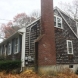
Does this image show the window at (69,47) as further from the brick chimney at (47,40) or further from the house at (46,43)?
the brick chimney at (47,40)

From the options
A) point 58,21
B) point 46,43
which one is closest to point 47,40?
point 46,43

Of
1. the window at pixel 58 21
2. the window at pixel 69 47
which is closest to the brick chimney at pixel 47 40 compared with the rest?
the window at pixel 58 21

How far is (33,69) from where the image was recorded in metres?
15.4

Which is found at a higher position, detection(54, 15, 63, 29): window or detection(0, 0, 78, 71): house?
detection(54, 15, 63, 29): window

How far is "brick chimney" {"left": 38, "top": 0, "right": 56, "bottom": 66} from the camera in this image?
49.2 ft

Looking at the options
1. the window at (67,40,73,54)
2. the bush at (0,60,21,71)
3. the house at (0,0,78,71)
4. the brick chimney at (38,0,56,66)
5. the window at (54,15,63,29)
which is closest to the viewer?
the bush at (0,60,21,71)

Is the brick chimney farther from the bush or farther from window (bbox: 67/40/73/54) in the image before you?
window (bbox: 67/40/73/54)

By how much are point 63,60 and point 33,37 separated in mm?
4176

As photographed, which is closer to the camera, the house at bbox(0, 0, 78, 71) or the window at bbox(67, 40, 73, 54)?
the house at bbox(0, 0, 78, 71)

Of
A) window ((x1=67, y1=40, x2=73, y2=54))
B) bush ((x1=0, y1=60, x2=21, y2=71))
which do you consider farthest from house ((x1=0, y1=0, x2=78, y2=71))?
bush ((x1=0, y1=60, x2=21, y2=71))

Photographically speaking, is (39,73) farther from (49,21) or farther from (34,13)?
(34,13)

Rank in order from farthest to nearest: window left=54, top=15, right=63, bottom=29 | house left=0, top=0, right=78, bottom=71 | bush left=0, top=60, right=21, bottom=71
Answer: window left=54, top=15, right=63, bottom=29
house left=0, top=0, right=78, bottom=71
bush left=0, top=60, right=21, bottom=71

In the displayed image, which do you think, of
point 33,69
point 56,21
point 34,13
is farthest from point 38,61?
point 34,13

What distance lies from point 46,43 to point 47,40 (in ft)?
1.04
